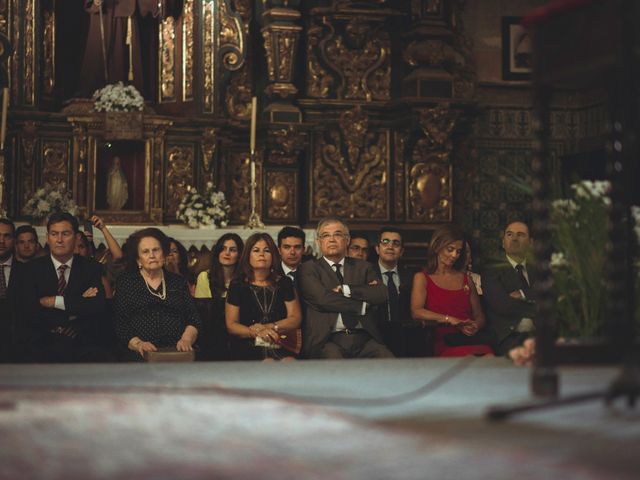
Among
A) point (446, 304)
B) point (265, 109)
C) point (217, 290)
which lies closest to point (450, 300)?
point (446, 304)

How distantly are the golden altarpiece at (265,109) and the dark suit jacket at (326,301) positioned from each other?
13.4ft

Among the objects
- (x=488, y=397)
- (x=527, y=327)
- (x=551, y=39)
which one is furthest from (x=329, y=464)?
(x=527, y=327)

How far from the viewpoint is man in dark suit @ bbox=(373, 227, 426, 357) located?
7105 mm

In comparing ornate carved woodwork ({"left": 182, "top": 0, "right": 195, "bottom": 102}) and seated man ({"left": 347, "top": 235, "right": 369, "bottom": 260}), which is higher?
ornate carved woodwork ({"left": 182, "top": 0, "right": 195, "bottom": 102})

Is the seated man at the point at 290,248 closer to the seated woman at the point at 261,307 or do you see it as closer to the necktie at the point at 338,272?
the necktie at the point at 338,272

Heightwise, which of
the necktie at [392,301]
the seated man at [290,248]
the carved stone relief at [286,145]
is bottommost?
the necktie at [392,301]

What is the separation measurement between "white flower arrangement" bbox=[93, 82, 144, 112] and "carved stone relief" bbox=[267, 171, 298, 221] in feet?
5.06

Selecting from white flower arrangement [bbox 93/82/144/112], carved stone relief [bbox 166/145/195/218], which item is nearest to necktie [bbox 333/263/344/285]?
carved stone relief [bbox 166/145/195/218]

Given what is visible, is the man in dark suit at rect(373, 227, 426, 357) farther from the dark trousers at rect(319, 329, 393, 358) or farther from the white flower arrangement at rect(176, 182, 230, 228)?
the white flower arrangement at rect(176, 182, 230, 228)

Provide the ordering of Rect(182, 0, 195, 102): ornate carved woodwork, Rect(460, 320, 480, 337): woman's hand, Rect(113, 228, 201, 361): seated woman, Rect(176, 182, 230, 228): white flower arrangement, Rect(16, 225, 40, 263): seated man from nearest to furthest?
Rect(113, 228, 201, 361): seated woman → Rect(460, 320, 480, 337): woman's hand → Rect(16, 225, 40, 263): seated man → Rect(176, 182, 230, 228): white flower arrangement → Rect(182, 0, 195, 102): ornate carved woodwork

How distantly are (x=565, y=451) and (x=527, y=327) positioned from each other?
85.2 inches

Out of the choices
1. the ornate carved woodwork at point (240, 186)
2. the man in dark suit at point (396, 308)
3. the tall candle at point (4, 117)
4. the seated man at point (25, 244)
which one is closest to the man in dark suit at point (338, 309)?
the man in dark suit at point (396, 308)

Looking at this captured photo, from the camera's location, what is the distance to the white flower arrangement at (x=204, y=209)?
10.3 m

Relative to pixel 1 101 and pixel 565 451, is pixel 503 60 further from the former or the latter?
pixel 565 451
